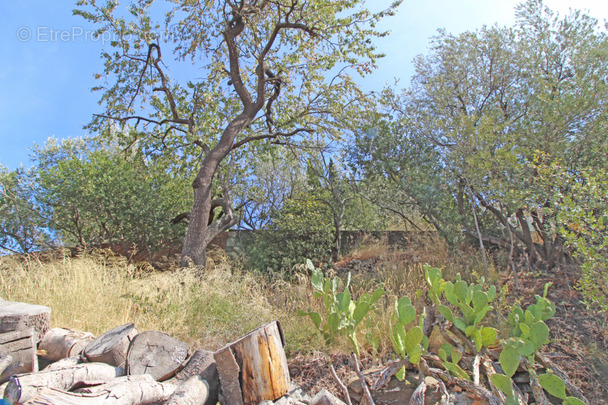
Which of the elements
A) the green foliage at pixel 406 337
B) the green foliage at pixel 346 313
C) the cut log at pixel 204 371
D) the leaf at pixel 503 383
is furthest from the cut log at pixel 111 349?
the leaf at pixel 503 383

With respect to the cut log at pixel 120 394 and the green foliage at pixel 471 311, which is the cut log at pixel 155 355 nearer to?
the cut log at pixel 120 394

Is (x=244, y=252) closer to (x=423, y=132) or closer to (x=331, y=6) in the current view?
(x=423, y=132)

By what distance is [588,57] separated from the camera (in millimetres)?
6281

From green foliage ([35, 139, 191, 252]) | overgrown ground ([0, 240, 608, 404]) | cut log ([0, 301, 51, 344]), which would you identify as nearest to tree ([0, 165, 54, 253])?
green foliage ([35, 139, 191, 252])

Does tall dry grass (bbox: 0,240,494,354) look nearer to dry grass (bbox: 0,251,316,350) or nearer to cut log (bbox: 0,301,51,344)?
dry grass (bbox: 0,251,316,350)

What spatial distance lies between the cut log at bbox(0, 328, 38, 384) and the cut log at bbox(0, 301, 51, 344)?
0.22 ft

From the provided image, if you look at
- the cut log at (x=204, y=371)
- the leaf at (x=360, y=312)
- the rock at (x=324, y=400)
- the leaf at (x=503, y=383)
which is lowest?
the rock at (x=324, y=400)

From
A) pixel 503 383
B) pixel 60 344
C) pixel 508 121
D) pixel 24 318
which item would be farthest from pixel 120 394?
pixel 508 121

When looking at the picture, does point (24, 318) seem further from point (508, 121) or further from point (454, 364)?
point (508, 121)

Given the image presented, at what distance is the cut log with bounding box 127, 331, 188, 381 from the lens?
3184 millimetres

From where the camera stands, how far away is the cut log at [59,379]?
251 cm

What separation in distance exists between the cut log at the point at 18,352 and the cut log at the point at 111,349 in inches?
17.9

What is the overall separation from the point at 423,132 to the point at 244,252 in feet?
18.2

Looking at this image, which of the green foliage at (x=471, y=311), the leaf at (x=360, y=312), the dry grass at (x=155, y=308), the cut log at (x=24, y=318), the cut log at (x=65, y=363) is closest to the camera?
the green foliage at (x=471, y=311)
